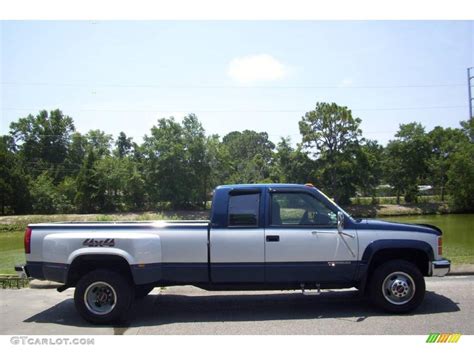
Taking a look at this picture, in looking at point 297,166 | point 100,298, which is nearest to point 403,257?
point 100,298

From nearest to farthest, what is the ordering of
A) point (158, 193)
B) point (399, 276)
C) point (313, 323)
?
point (313, 323)
point (399, 276)
point (158, 193)

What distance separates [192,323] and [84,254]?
1821 mm

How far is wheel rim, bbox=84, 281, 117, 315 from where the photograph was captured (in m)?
6.59

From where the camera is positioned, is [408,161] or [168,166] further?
[408,161]

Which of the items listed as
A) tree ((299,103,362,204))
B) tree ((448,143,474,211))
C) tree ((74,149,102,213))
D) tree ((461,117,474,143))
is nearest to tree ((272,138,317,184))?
tree ((299,103,362,204))

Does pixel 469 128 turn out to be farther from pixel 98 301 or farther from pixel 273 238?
pixel 98 301

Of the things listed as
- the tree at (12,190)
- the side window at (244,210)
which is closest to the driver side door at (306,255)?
the side window at (244,210)

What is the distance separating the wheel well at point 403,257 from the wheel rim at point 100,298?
3810 millimetres

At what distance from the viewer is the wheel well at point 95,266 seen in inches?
262

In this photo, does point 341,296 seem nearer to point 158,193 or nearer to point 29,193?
point 158,193

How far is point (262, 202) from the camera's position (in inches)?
270

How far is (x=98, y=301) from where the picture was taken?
667cm

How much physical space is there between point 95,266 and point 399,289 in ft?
14.6

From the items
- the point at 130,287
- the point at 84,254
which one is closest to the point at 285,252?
the point at 130,287
